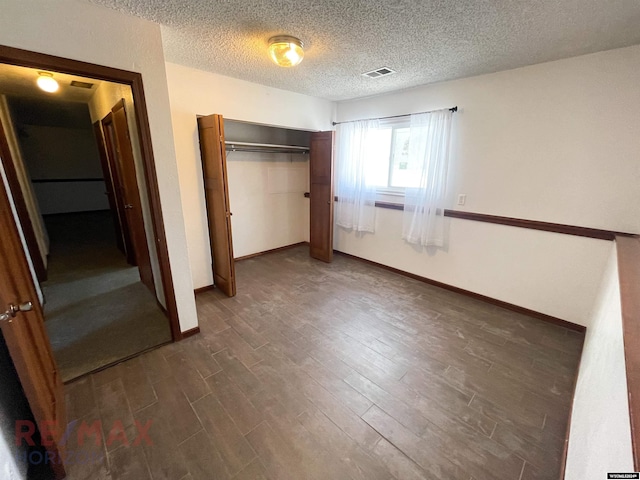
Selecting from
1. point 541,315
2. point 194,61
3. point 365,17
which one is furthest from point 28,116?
point 541,315

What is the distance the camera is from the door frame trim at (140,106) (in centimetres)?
139

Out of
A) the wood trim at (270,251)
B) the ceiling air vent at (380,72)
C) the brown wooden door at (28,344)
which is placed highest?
the ceiling air vent at (380,72)

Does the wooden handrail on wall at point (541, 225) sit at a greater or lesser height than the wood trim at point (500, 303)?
greater

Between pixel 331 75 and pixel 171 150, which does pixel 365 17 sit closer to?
pixel 331 75

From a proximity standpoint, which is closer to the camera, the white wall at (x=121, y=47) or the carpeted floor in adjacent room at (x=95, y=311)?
the white wall at (x=121, y=47)

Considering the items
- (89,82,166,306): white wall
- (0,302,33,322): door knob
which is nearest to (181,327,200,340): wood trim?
(89,82,166,306): white wall

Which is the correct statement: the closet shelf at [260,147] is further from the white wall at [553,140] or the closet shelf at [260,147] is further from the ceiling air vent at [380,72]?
the white wall at [553,140]

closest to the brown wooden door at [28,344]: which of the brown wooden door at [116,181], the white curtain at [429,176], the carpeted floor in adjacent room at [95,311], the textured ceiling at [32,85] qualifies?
the carpeted floor in adjacent room at [95,311]

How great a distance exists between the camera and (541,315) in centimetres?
260

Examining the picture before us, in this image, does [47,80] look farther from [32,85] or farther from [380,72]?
[380,72]

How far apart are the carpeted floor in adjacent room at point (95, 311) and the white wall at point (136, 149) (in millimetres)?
325

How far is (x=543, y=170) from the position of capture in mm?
2422

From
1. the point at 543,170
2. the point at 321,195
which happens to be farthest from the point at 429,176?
the point at 321,195

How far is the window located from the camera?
11.4ft
